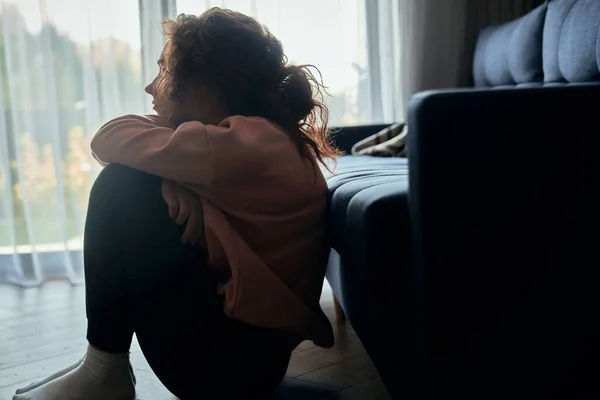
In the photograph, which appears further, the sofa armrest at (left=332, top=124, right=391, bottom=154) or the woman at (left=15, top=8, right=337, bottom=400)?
the sofa armrest at (left=332, top=124, right=391, bottom=154)

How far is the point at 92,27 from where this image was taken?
2.40 meters

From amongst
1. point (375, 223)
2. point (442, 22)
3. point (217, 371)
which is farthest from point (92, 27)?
point (375, 223)

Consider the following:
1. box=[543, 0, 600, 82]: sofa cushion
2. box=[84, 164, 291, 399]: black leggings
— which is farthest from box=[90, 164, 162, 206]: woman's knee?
box=[543, 0, 600, 82]: sofa cushion

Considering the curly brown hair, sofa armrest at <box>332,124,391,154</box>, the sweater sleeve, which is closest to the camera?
the sweater sleeve

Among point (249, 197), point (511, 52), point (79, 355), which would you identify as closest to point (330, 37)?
point (511, 52)

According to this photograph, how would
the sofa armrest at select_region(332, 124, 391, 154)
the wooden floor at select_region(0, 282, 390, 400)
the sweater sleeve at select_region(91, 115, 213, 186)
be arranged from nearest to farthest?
the sweater sleeve at select_region(91, 115, 213, 186)
the wooden floor at select_region(0, 282, 390, 400)
the sofa armrest at select_region(332, 124, 391, 154)

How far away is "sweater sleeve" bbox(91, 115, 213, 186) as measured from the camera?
979 millimetres

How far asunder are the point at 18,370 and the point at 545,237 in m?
1.12

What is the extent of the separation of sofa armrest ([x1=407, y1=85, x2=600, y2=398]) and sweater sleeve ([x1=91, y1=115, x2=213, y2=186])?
32 cm

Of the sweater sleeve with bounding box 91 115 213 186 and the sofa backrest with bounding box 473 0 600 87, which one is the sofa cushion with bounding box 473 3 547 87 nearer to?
the sofa backrest with bounding box 473 0 600 87

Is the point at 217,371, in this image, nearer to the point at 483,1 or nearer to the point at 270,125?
the point at 270,125

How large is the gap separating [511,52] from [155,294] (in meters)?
1.43

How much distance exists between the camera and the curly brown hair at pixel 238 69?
1.09m

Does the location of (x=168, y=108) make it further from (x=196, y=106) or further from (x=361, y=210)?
(x=361, y=210)
